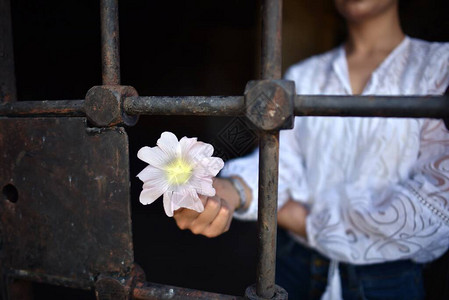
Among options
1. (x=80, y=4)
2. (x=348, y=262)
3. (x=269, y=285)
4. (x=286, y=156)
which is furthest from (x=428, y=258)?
(x=80, y=4)

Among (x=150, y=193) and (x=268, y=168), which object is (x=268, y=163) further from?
(x=150, y=193)

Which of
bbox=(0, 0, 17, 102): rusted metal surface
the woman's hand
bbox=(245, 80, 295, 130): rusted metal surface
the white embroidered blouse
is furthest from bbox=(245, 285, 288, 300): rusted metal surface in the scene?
bbox=(0, 0, 17, 102): rusted metal surface

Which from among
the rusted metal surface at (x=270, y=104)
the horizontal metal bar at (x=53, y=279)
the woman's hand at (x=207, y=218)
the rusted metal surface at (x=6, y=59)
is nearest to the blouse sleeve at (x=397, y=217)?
the woman's hand at (x=207, y=218)

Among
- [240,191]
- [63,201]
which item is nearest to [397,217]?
[240,191]

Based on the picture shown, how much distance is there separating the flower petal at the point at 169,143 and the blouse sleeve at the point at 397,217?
55 cm

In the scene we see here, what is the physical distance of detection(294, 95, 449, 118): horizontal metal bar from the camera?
38 cm

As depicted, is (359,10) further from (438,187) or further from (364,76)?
(438,187)

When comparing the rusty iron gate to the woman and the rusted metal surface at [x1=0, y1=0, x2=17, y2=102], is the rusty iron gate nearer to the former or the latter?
the rusted metal surface at [x1=0, y1=0, x2=17, y2=102]

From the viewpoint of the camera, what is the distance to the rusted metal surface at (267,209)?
44cm

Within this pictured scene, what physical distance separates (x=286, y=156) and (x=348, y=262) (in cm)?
35

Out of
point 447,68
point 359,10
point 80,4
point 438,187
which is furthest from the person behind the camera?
point 80,4

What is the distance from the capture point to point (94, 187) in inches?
20.7

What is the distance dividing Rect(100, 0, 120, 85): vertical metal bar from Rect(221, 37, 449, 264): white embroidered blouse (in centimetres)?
46

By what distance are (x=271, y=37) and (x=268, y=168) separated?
0.17 metres
